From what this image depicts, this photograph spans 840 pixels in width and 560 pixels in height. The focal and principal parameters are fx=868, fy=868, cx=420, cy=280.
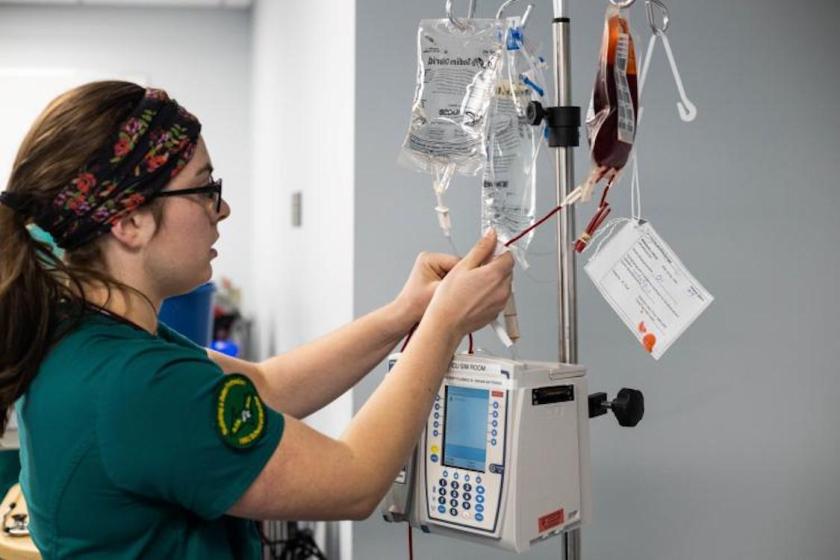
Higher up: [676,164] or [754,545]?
[676,164]

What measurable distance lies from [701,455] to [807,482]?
10.8 inches

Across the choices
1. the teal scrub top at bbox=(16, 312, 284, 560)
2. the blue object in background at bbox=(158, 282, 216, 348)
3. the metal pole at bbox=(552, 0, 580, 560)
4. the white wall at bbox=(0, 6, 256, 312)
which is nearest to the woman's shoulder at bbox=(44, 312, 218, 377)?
the teal scrub top at bbox=(16, 312, 284, 560)

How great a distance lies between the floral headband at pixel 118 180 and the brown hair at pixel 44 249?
1 centimetres

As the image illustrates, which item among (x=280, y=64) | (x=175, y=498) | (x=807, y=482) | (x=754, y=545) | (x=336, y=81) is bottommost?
(x=754, y=545)

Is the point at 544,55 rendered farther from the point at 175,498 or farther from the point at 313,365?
the point at 175,498

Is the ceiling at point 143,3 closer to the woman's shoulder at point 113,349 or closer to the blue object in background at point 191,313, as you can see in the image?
the blue object in background at point 191,313

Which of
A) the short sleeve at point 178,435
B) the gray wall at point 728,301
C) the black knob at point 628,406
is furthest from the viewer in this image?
the gray wall at point 728,301

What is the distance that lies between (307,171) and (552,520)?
5.29 ft

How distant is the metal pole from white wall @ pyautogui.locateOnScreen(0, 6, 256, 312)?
3.73m

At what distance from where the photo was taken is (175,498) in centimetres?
90

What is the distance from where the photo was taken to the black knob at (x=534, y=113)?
1.21m

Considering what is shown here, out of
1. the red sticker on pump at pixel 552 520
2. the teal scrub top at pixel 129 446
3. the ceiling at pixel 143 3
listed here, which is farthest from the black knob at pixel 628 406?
the ceiling at pixel 143 3

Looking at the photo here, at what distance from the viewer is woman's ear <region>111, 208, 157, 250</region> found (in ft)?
3.30

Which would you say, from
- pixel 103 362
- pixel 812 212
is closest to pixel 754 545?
pixel 812 212
